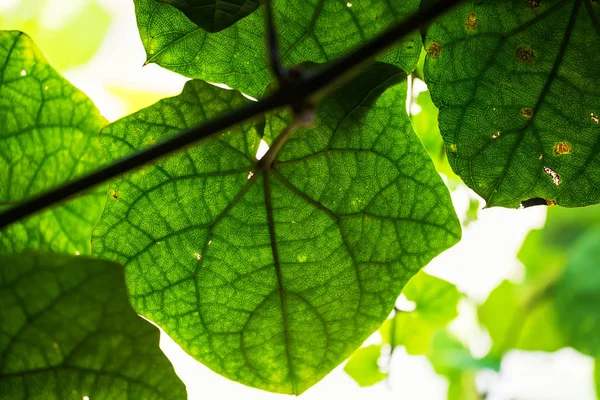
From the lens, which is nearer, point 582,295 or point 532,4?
point 532,4

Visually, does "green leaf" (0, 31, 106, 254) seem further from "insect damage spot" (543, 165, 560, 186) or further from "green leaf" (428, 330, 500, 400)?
"green leaf" (428, 330, 500, 400)

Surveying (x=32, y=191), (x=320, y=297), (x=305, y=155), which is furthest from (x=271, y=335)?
(x=32, y=191)

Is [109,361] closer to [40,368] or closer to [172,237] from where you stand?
[40,368]

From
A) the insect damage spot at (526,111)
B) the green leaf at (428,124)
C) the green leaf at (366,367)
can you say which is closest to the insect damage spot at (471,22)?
the insect damage spot at (526,111)

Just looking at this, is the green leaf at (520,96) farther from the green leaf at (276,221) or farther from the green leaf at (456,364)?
the green leaf at (456,364)

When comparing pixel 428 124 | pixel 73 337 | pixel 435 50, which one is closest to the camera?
pixel 73 337

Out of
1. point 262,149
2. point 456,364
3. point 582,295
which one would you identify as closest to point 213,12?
point 262,149

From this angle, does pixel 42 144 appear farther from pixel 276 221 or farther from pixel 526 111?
pixel 526 111
